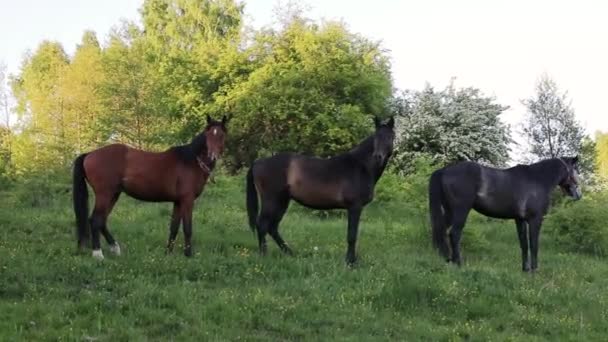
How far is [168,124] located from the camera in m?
30.7

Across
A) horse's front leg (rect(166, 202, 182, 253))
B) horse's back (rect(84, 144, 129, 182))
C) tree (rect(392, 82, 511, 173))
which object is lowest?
horse's front leg (rect(166, 202, 182, 253))

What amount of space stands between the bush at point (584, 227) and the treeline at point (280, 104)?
43.3 ft

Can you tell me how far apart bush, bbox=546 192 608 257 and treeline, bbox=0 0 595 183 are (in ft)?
43.3

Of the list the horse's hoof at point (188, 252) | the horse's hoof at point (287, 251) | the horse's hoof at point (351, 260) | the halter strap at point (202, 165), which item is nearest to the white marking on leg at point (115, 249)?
the horse's hoof at point (188, 252)

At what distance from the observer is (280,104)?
28953 millimetres

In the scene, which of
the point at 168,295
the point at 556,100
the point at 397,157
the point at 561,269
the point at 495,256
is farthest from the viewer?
the point at 556,100

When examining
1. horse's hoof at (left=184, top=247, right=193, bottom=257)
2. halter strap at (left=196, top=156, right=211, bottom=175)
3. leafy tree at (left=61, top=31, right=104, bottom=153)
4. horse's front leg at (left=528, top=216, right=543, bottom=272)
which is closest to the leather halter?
horse's front leg at (left=528, top=216, right=543, bottom=272)

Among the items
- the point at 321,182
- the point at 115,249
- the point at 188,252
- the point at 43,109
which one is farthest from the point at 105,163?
the point at 43,109

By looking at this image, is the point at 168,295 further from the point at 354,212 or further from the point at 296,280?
the point at 354,212

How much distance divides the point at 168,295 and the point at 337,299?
2.16 metres

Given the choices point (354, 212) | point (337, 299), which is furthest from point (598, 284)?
point (337, 299)

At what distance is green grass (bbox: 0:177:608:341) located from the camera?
7.04m

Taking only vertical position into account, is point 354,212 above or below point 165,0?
below

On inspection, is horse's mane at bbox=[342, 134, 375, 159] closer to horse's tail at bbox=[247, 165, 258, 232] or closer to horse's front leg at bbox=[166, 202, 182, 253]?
horse's tail at bbox=[247, 165, 258, 232]
